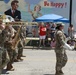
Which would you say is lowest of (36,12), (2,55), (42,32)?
(42,32)

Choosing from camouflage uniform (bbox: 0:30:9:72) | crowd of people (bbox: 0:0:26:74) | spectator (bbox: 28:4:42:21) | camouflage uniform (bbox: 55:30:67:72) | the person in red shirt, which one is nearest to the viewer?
camouflage uniform (bbox: 0:30:9:72)

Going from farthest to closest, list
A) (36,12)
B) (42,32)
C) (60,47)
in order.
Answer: (36,12), (42,32), (60,47)

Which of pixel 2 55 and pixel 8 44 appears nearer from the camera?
pixel 2 55

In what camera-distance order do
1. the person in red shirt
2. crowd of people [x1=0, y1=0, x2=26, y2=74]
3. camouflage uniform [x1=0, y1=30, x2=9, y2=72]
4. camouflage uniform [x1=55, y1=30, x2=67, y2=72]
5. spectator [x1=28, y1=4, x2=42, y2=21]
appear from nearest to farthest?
camouflage uniform [x1=0, y1=30, x2=9, y2=72] < crowd of people [x1=0, y1=0, x2=26, y2=74] < camouflage uniform [x1=55, y1=30, x2=67, y2=72] < the person in red shirt < spectator [x1=28, y1=4, x2=42, y2=21]

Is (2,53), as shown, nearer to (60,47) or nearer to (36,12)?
(60,47)

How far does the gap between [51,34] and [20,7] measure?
6041 mm

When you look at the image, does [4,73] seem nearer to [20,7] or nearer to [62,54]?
[62,54]

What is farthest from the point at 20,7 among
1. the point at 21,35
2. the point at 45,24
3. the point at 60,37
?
the point at 60,37

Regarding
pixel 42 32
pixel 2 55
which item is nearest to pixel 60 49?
pixel 2 55

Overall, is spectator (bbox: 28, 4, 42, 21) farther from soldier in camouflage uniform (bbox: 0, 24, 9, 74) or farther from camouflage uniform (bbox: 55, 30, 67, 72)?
soldier in camouflage uniform (bbox: 0, 24, 9, 74)

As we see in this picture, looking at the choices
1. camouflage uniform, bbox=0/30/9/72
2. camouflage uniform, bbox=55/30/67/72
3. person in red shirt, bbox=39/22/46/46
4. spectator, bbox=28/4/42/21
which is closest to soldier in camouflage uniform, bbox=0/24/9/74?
camouflage uniform, bbox=0/30/9/72

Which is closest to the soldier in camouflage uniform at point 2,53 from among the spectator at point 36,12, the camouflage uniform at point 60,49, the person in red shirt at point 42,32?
the camouflage uniform at point 60,49

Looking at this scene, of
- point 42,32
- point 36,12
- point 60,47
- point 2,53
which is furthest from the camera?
point 36,12

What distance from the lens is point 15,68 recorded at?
1288 centimetres
